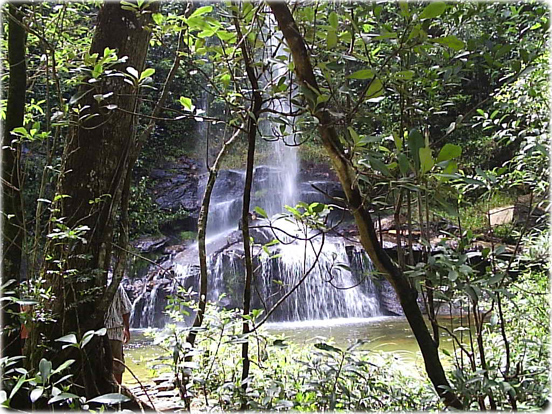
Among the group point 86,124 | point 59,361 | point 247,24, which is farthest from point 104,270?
point 247,24

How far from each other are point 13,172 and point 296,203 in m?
1.36

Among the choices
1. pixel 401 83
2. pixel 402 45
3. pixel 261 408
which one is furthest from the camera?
pixel 401 83

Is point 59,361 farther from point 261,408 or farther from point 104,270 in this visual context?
point 261,408

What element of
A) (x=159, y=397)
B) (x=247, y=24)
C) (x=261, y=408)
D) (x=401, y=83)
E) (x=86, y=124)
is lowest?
(x=159, y=397)

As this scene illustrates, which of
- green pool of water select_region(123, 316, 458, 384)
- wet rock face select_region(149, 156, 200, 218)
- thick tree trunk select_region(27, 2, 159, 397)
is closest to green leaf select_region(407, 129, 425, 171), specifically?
thick tree trunk select_region(27, 2, 159, 397)

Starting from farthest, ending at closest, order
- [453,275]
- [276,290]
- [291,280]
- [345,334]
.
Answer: [291,280] < [276,290] < [345,334] < [453,275]

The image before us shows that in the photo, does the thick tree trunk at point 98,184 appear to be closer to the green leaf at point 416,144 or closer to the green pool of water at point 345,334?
the green leaf at point 416,144

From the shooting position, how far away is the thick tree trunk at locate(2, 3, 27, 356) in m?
1.81

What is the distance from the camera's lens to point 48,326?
2203 mm

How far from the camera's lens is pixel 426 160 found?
0.87m

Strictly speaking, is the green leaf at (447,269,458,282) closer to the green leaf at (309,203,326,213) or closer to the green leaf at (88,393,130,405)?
the green leaf at (309,203,326,213)

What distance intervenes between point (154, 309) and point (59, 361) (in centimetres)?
601

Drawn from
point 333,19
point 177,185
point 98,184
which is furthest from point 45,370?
point 177,185

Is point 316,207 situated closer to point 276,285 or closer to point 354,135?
point 354,135
